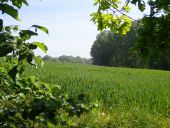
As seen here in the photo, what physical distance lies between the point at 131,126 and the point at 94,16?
14.7ft

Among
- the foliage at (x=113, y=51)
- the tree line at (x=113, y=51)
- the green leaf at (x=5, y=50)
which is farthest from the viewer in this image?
the foliage at (x=113, y=51)

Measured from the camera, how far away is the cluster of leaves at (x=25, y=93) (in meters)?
2.02

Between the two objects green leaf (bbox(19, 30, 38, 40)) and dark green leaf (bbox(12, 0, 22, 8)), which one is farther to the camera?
dark green leaf (bbox(12, 0, 22, 8))

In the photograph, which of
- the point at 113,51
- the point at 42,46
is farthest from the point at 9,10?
the point at 113,51

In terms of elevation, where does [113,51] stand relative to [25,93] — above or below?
above

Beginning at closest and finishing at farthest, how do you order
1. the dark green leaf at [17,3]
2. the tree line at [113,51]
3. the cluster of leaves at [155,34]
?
the cluster of leaves at [155,34]
the dark green leaf at [17,3]
the tree line at [113,51]

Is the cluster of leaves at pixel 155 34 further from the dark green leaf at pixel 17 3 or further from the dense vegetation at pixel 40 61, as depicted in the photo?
the dark green leaf at pixel 17 3

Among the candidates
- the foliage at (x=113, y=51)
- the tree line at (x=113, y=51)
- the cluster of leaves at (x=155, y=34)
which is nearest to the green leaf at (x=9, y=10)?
the cluster of leaves at (x=155, y=34)

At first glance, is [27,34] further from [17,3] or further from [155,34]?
[155,34]

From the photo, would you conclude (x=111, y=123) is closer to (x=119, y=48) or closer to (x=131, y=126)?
(x=131, y=126)

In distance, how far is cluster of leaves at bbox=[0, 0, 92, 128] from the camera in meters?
2.02

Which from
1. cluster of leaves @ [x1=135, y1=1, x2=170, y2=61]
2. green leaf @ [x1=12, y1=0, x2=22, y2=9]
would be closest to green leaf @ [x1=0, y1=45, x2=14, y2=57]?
green leaf @ [x1=12, y1=0, x2=22, y2=9]

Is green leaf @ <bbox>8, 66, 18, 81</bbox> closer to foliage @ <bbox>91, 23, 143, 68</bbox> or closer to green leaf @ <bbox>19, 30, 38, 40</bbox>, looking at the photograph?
Answer: green leaf @ <bbox>19, 30, 38, 40</bbox>

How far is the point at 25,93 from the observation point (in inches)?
114
